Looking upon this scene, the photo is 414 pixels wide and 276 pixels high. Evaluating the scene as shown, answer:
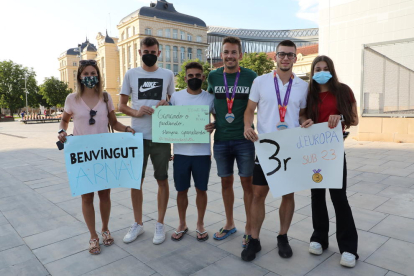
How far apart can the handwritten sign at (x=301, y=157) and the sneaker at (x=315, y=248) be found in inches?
24.2

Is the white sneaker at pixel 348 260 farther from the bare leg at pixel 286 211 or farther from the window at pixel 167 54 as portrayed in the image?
the window at pixel 167 54

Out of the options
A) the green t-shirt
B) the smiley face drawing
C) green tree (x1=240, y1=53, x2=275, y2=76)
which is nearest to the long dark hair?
the smiley face drawing

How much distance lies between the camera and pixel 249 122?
3096mm

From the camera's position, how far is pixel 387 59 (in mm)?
10789

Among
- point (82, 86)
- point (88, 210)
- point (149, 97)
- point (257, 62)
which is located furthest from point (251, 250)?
point (257, 62)

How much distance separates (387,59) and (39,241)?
11580mm

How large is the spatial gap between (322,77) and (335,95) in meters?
0.21

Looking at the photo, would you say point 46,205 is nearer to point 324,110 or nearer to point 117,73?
point 324,110

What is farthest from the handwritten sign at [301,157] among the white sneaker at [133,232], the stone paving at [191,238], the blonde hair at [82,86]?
the blonde hair at [82,86]

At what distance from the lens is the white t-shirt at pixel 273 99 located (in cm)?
301

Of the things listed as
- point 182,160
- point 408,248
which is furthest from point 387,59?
point 182,160

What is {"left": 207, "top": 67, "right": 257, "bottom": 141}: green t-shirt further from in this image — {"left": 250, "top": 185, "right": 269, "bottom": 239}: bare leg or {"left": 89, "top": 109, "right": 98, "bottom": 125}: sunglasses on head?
{"left": 89, "top": 109, "right": 98, "bottom": 125}: sunglasses on head

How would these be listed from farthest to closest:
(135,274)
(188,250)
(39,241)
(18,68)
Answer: (18,68) < (39,241) < (188,250) < (135,274)

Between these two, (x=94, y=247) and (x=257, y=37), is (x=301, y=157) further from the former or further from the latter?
(x=257, y=37)
